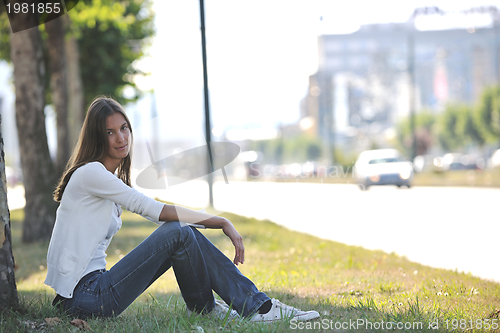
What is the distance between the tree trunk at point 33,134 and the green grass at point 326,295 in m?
1.58

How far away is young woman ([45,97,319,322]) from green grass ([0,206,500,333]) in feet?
0.43

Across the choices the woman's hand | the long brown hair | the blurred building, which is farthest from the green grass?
the blurred building

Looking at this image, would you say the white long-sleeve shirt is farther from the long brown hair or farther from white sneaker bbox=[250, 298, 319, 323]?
white sneaker bbox=[250, 298, 319, 323]

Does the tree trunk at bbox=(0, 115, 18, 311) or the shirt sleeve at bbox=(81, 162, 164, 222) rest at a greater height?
the shirt sleeve at bbox=(81, 162, 164, 222)

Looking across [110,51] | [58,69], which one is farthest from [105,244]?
[110,51]

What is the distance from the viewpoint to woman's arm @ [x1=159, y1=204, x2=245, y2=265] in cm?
313

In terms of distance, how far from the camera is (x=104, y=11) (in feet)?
45.0

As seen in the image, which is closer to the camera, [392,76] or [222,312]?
[222,312]

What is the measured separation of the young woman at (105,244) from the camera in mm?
3062

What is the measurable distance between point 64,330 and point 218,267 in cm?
93

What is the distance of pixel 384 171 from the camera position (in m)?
22.5

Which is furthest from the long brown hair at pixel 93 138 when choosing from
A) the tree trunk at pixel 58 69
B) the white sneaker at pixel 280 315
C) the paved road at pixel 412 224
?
the tree trunk at pixel 58 69

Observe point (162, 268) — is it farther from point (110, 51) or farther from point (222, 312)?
point (110, 51)

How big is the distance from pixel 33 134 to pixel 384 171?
1629 centimetres
